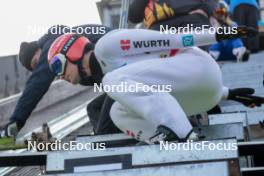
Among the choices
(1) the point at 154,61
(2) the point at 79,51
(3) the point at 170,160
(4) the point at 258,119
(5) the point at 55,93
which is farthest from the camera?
(5) the point at 55,93

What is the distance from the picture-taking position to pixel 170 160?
242 centimetres

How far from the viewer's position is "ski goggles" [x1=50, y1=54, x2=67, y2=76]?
3.21 m

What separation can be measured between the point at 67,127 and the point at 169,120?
11.3 feet

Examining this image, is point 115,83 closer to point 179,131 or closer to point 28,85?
point 179,131

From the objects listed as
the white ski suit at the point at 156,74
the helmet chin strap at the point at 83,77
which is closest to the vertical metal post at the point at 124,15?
the helmet chin strap at the point at 83,77

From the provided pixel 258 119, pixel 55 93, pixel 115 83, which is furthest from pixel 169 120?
pixel 55 93

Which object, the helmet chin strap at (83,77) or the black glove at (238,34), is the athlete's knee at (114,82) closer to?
the helmet chin strap at (83,77)

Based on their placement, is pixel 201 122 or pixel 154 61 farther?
pixel 201 122

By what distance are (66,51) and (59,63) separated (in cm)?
7

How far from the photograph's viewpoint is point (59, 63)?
10.6ft

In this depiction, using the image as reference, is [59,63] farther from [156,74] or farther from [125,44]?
[156,74]

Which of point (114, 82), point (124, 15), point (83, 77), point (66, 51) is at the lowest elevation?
point (114, 82)

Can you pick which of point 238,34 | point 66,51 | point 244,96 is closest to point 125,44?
point 66,51

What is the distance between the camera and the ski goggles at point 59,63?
10.5 feet
